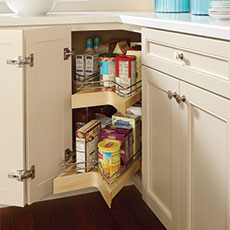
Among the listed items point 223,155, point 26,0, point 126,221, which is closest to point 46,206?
point 126,221

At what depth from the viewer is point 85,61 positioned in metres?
2.22

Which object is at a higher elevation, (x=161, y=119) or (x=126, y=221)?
(x=161, y=119)

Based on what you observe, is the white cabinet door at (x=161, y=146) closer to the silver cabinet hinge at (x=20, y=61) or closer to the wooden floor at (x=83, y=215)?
the wooden floor at (x=83, y=215)

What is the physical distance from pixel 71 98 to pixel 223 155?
96 cm

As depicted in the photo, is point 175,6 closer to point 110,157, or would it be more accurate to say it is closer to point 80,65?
point 80,65

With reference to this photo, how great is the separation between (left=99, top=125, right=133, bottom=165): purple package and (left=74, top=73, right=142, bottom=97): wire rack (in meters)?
0.20

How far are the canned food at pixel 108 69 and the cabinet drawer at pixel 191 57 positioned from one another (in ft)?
1.01

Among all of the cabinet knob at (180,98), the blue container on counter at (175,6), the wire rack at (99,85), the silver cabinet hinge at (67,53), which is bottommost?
the cabinet knob at (180,98)

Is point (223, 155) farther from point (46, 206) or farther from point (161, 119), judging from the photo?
point (46, 206)

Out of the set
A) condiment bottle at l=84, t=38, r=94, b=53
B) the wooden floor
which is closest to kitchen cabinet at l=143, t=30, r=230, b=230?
the wooden floor

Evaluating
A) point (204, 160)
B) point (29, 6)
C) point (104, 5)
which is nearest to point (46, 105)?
point (29, 6)

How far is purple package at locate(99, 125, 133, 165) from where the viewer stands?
1974mm

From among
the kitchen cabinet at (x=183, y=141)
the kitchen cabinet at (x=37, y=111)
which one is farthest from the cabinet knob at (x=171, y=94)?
the kitchen cabinet at (x=37, y=111)

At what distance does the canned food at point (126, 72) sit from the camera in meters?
1.91
